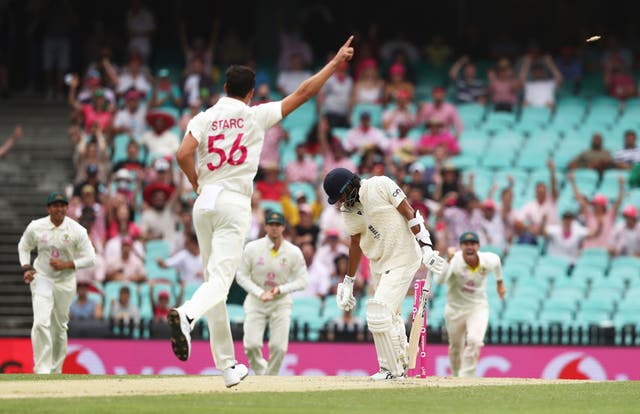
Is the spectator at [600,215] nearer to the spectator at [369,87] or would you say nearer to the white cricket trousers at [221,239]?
the spectator at [369,87]

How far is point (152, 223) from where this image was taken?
80.7ft

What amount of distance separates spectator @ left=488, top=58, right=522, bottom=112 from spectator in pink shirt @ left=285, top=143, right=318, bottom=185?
4.28 metres

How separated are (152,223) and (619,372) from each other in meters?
8.29

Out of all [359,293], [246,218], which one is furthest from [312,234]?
[246,218]

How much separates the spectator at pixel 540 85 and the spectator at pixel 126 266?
8882 millimetres

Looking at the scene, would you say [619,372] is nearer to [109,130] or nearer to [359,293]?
[359,293]

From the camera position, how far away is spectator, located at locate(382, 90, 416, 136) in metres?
27.1

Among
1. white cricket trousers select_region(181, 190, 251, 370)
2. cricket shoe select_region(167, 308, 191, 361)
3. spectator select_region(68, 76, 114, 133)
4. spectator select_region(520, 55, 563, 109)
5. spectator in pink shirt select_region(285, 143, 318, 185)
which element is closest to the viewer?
cricket shoe select_region(167, 308, 191, 361)

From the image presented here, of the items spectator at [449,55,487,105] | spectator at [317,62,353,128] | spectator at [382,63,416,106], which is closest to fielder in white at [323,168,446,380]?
spectator at [317,62,353,128]

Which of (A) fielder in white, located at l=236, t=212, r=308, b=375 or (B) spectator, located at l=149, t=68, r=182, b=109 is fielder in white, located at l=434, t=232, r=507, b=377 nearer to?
(A) fielder in white, located at l=236, t=212, r=308, b=375

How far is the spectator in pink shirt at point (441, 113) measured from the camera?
88.6ft

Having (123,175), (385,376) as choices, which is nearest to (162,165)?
(123,175)

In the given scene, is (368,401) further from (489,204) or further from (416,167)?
(416,167)

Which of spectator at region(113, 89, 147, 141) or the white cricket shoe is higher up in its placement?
spectator at region(113, 89, 147, 141)
